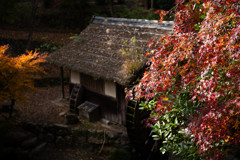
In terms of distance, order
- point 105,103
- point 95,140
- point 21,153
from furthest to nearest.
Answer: point 105,103 < point 95,140 < point 21,153

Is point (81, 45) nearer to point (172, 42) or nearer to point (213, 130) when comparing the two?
point (172, 42)

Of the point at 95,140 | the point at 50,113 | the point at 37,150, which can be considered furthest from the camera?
the point at 50,113

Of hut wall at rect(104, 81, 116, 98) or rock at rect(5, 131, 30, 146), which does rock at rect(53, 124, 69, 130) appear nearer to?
hut wall at rect(104, 81, 116, 98)

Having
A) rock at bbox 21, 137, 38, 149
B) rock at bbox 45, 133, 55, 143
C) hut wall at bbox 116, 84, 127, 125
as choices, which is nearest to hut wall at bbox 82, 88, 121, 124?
hut wall at bbox 116, 84, 127, 125

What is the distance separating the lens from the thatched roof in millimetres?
9383

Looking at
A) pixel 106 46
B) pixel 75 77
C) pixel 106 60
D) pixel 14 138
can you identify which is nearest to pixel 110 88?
pixel 106 60

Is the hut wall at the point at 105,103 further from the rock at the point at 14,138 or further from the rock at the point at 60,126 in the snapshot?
the rock at the point at 14,138

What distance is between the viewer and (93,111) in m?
10.4

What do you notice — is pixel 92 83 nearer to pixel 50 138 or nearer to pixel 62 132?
pixel 62 132

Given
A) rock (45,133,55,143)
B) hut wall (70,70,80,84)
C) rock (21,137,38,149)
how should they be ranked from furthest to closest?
hut wall (70,70,80,84) → rock (45,133,55,143) → rock (21,137,38,149)

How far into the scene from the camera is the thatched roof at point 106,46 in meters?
9.38

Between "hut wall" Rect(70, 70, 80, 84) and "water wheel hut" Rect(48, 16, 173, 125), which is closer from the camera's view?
"water wheel hut" Rect(48, 16, 173, 125)

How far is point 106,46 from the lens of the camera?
10.5 m

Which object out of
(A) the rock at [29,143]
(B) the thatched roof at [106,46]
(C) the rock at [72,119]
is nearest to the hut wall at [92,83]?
(B) the thatched roof at [106,46]
